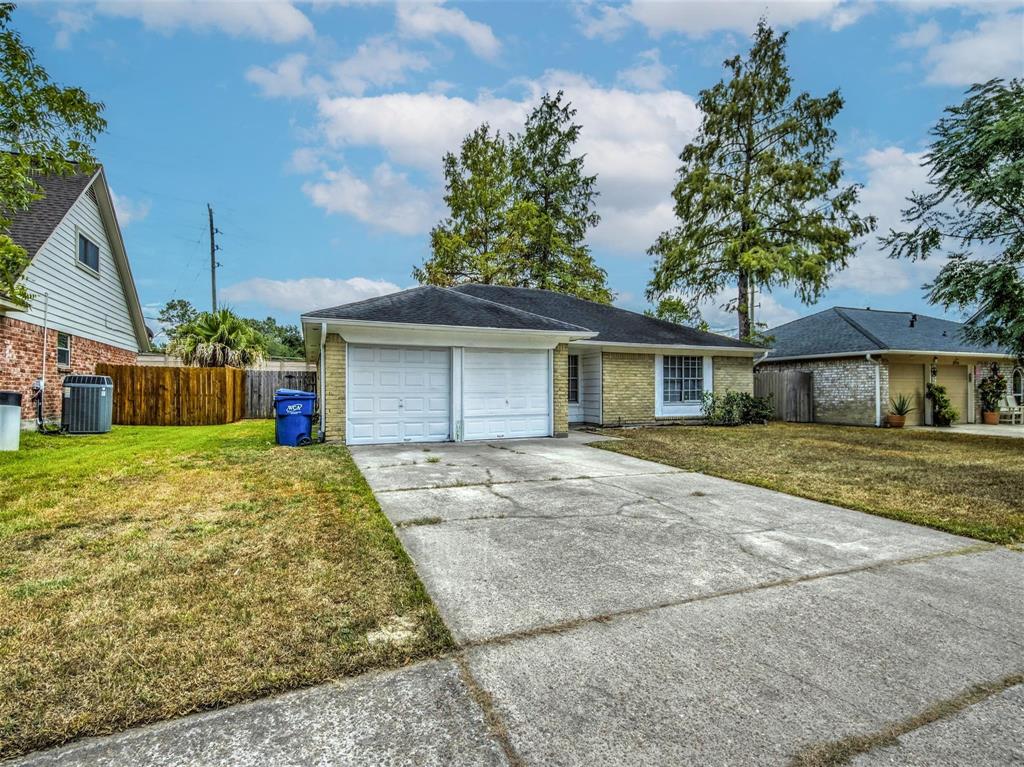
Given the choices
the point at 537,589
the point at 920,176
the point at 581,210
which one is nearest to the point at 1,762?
the point at 537,589

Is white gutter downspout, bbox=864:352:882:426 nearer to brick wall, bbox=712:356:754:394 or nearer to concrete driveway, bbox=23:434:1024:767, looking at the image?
brick wall, bbox=712:356:754:394

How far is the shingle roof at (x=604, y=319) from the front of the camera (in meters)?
14.6

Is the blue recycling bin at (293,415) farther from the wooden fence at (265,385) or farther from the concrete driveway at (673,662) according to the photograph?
the wooden fence at (265,385)

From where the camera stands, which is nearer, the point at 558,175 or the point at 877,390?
the point at 877,390

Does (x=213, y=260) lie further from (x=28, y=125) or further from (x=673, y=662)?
(x=673, y=662)

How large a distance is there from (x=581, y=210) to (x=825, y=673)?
28677 mm

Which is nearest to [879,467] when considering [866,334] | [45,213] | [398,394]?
[398,394]

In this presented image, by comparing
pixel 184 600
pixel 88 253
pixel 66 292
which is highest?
pixel 88 253

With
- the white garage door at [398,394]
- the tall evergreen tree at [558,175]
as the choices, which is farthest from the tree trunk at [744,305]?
the white garage door at [398,394]

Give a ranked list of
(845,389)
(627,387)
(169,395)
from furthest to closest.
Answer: (845,389)
(169,395)
(627,387)

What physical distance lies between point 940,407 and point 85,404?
82.3 ft

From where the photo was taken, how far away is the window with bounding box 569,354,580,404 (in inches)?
595

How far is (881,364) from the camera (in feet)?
53.9

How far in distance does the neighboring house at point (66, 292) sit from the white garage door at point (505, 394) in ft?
27.8
